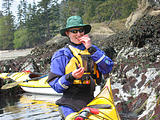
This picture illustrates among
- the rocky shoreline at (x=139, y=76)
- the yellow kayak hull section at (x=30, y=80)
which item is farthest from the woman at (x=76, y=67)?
the yellow kayak hull section at (x=30, y=80)

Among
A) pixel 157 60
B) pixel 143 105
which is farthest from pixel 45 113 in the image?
pixel 157 60

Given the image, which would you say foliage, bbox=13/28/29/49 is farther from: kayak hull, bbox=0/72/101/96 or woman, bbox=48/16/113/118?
woman, bbox=48/16/113/118

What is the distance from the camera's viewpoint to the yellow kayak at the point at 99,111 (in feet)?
9.26

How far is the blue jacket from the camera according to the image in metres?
2.88

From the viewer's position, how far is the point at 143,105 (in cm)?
554

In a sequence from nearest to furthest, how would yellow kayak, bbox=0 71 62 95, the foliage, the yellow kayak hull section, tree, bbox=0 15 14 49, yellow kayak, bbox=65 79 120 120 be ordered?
yellow kayak, bbox=65 79 120 120, yellow kayak, bbox=0 71 62 95, the yellow kayak hull section, the foliage, tree, bbox=0 15 14 49

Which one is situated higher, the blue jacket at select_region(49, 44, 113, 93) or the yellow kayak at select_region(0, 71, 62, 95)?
the blue jacket at select_region(49, 44, 113, 93)

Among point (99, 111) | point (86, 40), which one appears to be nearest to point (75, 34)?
point (86, 40)

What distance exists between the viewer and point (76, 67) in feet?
9.90

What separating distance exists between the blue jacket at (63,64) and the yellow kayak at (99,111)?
354 millimetres

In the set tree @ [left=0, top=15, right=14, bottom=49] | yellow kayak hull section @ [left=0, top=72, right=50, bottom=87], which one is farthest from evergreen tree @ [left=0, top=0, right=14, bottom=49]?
yellow kayak hull section @ [left=0, top=72, right=50, bottom=87]

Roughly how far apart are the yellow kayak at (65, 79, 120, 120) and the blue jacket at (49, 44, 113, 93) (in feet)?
1.16

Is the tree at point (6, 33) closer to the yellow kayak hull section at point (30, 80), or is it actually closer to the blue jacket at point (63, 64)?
the yellow kayak hull section at point (30, 80)

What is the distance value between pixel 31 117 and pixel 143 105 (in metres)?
3.24
